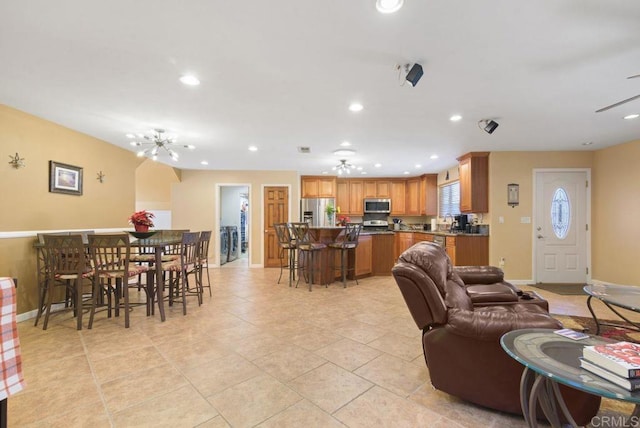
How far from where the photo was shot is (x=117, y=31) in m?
1.92

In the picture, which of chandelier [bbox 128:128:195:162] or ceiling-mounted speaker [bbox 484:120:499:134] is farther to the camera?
chandelier [bbox 128:128:195:162]

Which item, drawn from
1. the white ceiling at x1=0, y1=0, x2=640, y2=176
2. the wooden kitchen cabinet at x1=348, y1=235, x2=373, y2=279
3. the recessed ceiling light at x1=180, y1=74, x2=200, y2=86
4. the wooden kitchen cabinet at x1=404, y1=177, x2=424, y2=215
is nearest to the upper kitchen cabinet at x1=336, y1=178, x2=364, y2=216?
the wooden kitchen cabinet at x1=404, y1=177, x2=424, y2=215

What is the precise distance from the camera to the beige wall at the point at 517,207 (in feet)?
17.1

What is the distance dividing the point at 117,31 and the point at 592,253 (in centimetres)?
727

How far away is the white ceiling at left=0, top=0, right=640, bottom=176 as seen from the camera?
1754 millimetres

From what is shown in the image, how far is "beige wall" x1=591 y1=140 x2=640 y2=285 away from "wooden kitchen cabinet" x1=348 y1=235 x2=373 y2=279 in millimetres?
3933

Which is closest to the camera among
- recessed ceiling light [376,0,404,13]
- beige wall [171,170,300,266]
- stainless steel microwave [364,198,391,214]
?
recessed ceiling light [376,0,404,13]

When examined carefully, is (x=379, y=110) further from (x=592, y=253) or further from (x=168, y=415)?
(x=592, y=253)

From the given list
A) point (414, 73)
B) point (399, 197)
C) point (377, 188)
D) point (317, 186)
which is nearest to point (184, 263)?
point (414, 73)

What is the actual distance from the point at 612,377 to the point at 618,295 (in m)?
2.10

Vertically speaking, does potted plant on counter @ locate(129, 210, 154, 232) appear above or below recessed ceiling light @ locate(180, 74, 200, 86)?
below

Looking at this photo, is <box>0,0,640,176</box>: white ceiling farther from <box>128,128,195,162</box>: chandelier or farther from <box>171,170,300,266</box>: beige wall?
<box>171,170,300,266</box>: beige wall

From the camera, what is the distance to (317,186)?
802 cm

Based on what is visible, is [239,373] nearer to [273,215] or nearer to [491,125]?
[491,125]
